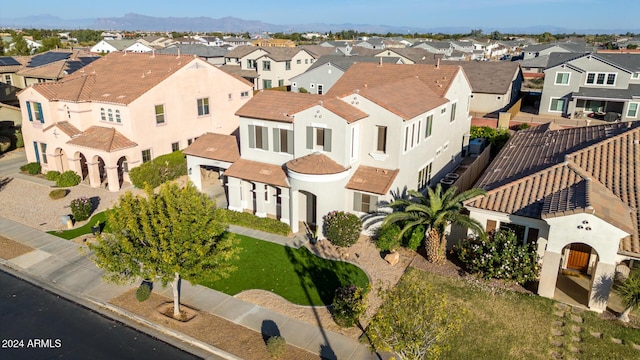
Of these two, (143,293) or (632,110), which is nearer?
(143,293)

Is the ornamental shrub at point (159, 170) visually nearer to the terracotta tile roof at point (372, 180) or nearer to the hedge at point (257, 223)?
the hedge at point (257, 223)

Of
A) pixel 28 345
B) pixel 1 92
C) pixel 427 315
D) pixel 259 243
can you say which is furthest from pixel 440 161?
pixel 1 92

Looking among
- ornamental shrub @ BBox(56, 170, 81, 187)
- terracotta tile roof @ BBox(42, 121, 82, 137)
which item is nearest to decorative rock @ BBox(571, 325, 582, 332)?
ornamental shrub @ BBox(56, 170, 81, 187)

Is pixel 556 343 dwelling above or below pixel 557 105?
below

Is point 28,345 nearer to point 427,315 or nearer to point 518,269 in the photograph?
point 427,315

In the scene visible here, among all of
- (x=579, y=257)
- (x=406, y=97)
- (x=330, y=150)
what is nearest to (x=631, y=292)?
(x=579, y=257)

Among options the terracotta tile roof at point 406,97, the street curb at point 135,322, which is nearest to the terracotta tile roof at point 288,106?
the terracotta tile roof at point 406,97

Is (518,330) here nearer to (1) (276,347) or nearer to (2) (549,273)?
(2) (549,273)
